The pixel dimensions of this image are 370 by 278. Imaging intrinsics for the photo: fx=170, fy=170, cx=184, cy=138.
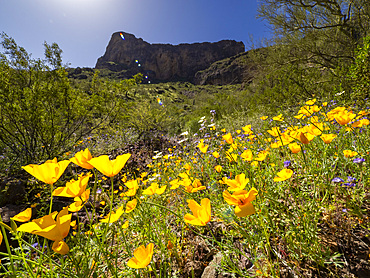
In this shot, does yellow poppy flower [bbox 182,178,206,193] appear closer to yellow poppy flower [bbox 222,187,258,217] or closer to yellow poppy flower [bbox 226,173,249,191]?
yellow poppy flower [bbox 226,173,249,191]

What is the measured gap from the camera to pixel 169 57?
71375mm

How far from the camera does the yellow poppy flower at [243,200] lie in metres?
0.61

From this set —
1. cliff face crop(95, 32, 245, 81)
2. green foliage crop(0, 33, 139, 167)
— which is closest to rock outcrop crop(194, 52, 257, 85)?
cliff face crop(95, 32, 245, 81)

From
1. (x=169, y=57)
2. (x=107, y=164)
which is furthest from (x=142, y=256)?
(x=169, y=57)

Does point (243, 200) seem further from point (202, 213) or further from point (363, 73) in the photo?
point (363, 73)

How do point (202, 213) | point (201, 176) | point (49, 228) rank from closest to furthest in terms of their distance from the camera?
1. point (49, 228)
2. point (202, 213)
3. point (201, 176)

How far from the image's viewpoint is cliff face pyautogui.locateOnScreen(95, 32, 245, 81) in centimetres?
6988

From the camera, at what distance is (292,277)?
92 cm

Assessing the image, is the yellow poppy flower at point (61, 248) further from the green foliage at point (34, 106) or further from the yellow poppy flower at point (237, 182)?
the green foliage at point (34, 106)

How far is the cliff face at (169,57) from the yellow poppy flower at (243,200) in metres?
70.3

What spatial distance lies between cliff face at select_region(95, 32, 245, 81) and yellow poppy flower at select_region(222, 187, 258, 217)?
231 feet

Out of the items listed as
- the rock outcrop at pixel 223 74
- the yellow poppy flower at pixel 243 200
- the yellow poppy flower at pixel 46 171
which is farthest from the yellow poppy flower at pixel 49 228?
the rock outcrop at pixel 223 74

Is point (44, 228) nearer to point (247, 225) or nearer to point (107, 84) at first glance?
point (247, 225)

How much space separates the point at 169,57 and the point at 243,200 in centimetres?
7892
